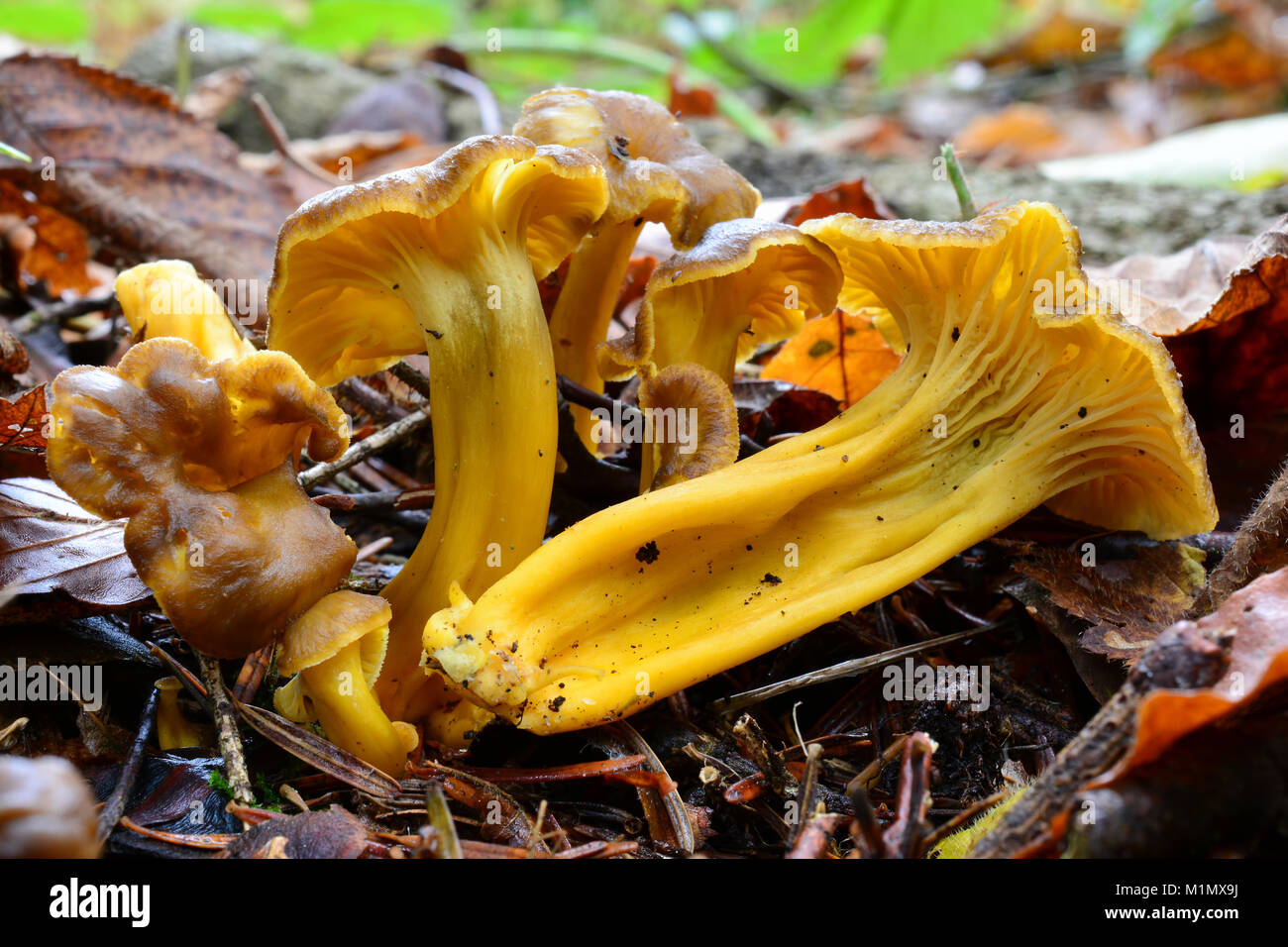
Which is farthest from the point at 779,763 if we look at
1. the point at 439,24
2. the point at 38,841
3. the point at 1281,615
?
the point at 439,24

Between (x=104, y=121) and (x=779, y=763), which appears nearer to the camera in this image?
(x=779, y=763)

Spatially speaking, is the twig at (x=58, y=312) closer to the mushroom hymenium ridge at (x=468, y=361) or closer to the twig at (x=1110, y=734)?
the mushroom hymenium ridge at (x=468, y=361)

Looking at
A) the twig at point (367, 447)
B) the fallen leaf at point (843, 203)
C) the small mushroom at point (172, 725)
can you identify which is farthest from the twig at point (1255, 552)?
the small mushroom at point (172, 725)

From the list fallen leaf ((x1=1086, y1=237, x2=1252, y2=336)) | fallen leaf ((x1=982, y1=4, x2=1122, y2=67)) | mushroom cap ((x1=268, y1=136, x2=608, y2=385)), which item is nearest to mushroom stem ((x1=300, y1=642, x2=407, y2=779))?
mushroom cap ((x1=268, y1=136, x2=608, y2=385))

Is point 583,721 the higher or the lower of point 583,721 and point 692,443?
the lower

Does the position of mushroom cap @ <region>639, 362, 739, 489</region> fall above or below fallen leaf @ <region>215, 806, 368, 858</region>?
above

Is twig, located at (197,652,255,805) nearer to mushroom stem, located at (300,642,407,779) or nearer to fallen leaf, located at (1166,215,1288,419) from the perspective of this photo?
mushroom stem, located at (300,642,407,779)
